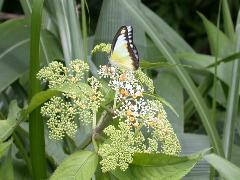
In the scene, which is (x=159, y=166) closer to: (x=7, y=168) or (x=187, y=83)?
(x=7, y=168)

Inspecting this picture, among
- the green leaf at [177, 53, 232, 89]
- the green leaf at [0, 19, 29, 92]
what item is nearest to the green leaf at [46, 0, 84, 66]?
the green leaf at [0, 19, 29, 92]

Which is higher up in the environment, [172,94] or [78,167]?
[78,167]

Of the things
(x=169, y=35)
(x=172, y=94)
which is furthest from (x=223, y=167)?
(x=169, y=35)

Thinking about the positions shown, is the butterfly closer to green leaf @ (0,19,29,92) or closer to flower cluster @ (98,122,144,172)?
flower cluster @ (98,122,144,172)

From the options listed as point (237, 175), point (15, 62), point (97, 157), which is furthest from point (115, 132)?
point (15, 62)

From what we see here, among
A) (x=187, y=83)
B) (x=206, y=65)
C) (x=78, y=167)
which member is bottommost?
(x=206, y=65)
